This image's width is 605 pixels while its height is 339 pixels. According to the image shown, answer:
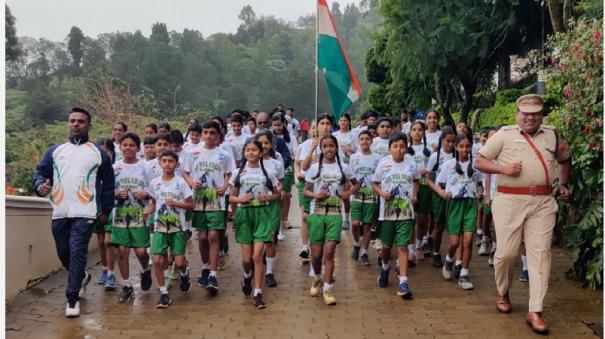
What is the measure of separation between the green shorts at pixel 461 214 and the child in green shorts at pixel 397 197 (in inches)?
18.5

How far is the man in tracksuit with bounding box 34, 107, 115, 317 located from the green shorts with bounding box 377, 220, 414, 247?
268 cm

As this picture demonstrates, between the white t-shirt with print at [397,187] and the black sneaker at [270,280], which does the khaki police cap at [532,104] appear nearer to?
the white t-shirt with print at [397,187]

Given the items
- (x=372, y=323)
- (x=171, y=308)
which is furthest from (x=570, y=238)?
(x=171, y=308)

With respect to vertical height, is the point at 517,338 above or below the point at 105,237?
below

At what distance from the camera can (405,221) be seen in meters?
6.43

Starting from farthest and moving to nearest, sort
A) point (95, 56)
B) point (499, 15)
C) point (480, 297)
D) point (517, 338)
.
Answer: point (95, 56) < point (499, 15) < point (480, 297) < point (517, 338)

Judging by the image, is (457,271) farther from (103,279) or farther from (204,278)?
(103,279)

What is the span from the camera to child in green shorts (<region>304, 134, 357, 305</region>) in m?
6.11

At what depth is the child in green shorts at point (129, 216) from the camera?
632cm

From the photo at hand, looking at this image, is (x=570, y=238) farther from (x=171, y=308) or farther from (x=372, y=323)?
(x=171, y=308)

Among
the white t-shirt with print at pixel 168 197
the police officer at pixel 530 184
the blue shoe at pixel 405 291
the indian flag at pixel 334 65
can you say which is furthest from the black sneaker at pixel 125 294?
the police officer at pixel 530 184

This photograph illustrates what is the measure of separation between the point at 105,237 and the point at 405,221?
308cm

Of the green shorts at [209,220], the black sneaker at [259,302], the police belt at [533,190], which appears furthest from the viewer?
the green shorts at [209,220]

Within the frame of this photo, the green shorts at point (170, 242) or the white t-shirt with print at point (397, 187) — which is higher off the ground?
the white t-shirt with print at point (397, 187)
